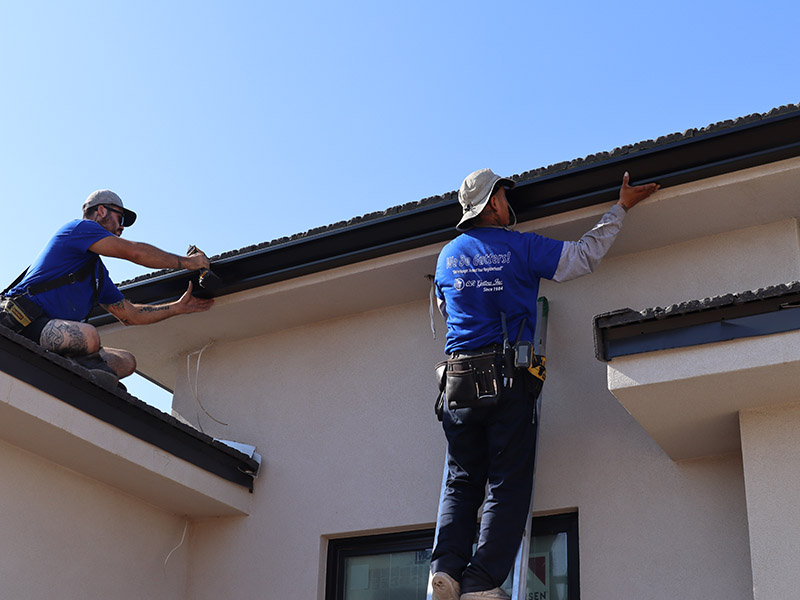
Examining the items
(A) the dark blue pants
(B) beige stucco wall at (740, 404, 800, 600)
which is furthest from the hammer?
(B) beige stucco wall at (740, 404, 800, 600)

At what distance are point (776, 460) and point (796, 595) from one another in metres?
0.61

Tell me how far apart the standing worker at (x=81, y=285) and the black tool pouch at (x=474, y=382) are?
196 cm

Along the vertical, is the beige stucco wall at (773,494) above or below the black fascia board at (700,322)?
below

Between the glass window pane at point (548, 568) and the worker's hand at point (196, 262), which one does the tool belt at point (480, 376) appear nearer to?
the glass window pane at point (548, 568)

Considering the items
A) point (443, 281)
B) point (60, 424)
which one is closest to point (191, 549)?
point (60, 424)

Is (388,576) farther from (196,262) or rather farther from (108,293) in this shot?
(108,293)

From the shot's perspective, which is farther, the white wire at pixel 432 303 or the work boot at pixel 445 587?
the white wire at pixel 432 303

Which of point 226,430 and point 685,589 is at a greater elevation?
point 226,430

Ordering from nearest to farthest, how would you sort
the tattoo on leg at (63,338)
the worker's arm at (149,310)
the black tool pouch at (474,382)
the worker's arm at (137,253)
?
the black tool pouch at (474,382)
the tattoo on leg at (63,338)
the worker's arm at (137,253)
the worker's arm at (149,310)

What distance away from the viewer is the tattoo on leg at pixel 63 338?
20.6 ft

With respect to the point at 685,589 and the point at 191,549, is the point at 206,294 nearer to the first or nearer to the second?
the point at 191,549

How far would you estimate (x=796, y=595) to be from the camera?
462cm

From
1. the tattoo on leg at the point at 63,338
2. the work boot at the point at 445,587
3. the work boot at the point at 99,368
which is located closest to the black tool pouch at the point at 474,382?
the work boot at the point at 445,587

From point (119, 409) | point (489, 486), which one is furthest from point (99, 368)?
point (489, 486)
